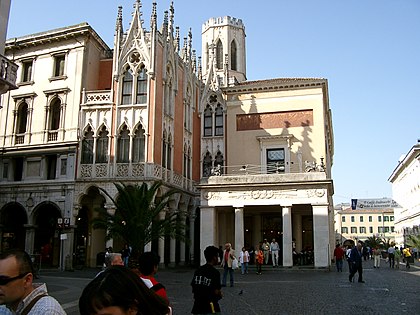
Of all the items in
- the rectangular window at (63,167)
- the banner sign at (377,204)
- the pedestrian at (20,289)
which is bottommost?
the pedestrian at (20,289)

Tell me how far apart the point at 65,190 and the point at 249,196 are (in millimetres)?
11996

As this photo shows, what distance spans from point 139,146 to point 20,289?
2687cm

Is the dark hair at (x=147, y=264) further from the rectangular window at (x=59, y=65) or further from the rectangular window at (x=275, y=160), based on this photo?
the rectangular window at (x=275, y=160)

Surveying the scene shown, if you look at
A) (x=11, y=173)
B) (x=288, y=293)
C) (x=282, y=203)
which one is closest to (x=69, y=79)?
(x=11, y=173)

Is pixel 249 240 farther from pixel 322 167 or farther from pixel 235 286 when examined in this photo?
pixel 235 286

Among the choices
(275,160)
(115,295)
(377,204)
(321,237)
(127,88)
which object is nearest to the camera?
(115,295)

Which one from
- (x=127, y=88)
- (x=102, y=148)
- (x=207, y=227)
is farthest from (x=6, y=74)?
(x=207, y=227)

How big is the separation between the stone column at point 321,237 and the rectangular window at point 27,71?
22406 mm

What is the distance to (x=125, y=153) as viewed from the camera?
30.0 meters

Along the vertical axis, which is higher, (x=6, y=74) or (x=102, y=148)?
(x=102, y=148)

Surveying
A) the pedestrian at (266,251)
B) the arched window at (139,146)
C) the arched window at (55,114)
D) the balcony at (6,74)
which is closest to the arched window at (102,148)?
the arched window at (139,146)

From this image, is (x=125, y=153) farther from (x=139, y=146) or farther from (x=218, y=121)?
(x=218, y=121)

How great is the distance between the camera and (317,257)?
2780cm

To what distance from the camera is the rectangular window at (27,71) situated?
109 feet
